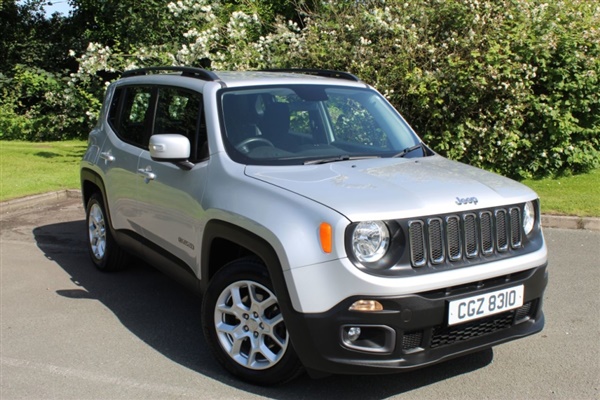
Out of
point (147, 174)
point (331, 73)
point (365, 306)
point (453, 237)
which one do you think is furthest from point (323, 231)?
point (331, 73)

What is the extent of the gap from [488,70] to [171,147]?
285 inches

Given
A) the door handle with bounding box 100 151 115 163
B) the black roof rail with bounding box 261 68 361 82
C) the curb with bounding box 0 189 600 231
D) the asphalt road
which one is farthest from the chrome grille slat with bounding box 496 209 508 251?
the curb with bounding box 0 189 600 231

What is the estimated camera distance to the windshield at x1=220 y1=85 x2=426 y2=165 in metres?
4.57

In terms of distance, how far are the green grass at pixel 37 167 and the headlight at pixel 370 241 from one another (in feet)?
25.6

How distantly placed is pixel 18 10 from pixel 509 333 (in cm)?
2507

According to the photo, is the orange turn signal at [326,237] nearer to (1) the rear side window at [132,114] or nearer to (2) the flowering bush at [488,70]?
(1) the rear side window at [132,114]

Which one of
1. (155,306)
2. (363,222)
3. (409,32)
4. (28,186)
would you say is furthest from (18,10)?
(363,222)

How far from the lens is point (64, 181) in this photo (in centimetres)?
1137

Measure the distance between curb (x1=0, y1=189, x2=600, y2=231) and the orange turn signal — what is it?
5.59 metres

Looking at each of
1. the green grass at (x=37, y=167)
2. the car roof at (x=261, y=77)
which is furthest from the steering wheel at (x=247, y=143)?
the green grass at (x=37, y=167)

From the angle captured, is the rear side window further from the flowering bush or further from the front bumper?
the flowering bush

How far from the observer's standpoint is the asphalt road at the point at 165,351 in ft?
13.3

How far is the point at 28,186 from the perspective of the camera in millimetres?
10867

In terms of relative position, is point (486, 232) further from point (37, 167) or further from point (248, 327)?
point (37, 167)
